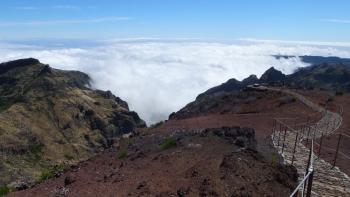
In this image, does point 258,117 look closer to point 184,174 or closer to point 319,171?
point 319,171

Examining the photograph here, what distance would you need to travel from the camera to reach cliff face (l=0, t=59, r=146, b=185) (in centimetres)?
11756

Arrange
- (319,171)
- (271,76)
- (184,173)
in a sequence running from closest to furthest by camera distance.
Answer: (184,173) → (319,171) → (271,76)

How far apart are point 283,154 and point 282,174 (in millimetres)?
5356

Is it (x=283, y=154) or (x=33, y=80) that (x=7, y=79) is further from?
(x=283, y=154)

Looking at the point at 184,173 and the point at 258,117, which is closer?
the point at 184,173

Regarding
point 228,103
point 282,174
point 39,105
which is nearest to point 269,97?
point 228,103

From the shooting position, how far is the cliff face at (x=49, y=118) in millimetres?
117562

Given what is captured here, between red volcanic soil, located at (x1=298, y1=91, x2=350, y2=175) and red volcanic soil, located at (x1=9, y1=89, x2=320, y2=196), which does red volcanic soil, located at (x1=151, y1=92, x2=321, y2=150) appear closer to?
red volcanic soil, located at (x1=298, y1=91, x2=350, y2=175)

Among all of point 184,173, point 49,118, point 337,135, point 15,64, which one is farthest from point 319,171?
point 15,64

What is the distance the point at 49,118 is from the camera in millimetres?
145500

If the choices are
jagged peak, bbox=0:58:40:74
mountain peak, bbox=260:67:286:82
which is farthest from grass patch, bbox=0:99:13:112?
mountain peak, bbox=260:67:286:82

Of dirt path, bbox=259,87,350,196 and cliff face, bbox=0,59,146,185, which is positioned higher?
dirt path, bbox=259,87,350,196

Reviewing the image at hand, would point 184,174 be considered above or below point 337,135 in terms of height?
above

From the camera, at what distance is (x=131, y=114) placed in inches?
7077
